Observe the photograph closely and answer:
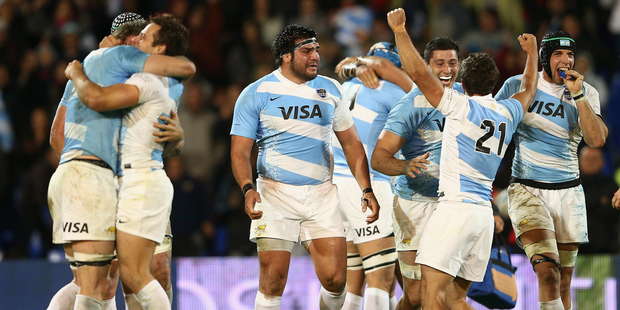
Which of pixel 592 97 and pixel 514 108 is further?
pixel 592 97

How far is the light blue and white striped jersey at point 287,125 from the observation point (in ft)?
19.6

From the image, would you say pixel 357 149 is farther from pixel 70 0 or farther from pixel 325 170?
pixel 70 0

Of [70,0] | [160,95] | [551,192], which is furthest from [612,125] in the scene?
[70,0]

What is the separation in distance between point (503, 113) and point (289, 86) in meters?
1.69

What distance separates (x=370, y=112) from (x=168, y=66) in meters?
2.26

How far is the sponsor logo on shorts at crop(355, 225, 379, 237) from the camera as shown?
259 inches

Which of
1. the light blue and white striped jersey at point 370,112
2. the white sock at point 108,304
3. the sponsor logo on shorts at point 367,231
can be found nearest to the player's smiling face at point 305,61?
the light blue and white striped jersey at point 370,112

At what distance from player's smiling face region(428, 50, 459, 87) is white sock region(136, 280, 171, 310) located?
286cm

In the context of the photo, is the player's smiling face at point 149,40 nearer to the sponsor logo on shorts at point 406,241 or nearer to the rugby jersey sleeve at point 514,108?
the sponsor logo on shorts at point 406,241

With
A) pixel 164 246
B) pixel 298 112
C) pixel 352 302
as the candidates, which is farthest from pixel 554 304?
pixel 164 246

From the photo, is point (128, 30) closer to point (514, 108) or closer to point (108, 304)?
point (108, 304)

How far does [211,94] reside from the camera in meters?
12.4

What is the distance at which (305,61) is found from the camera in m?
6.02

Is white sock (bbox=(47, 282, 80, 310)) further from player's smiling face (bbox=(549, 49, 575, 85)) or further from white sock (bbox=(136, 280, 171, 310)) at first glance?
player's smiling face (bbox=(549, 49, 575, 85))
